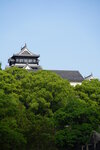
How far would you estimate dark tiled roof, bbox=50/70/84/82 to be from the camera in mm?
55516

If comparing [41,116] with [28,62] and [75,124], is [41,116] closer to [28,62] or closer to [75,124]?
[75,124]

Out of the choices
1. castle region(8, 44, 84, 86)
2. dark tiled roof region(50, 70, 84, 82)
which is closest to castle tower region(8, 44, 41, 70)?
castle region(8, 44, 84, 86)

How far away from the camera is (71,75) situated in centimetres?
5716

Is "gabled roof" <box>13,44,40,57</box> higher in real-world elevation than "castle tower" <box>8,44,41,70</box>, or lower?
higher

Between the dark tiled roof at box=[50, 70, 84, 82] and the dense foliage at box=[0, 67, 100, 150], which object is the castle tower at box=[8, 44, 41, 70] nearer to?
the dark tiled roof at box=[50, 70, 84, 82]

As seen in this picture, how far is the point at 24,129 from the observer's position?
24.6 meters

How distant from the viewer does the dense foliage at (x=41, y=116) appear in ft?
77.0

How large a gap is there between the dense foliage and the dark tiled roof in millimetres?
15476

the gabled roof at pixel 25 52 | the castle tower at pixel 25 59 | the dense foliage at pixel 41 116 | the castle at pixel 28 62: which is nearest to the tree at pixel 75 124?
the dense foliage at pixel 41 116

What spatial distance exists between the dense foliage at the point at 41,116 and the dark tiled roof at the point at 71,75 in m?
15.5

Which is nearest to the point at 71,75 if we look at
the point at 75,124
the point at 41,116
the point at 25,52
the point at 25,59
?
the point at 25,59

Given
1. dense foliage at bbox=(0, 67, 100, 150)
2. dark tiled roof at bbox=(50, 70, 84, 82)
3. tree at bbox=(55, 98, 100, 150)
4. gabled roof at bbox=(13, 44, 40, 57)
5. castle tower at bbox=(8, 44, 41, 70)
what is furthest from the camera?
gabled roof at bbox=(13, 44, 40, 57)

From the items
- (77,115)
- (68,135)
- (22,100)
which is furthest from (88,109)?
(22,100)

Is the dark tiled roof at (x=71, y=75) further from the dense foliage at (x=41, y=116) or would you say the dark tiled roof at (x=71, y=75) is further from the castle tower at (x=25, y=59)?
the dense foliage at (x=41, y=116)
